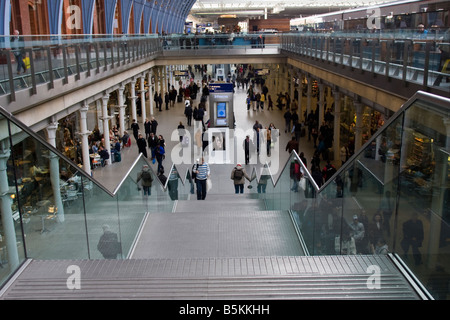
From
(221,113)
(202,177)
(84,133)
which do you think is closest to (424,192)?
(202,177)

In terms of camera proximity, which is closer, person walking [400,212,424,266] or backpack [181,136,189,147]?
person walking [400,212,424,266]

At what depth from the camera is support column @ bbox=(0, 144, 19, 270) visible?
4469 millimetres

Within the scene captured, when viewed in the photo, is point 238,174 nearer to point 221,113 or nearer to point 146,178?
point 146,178

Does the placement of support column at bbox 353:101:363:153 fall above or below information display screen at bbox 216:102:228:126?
above

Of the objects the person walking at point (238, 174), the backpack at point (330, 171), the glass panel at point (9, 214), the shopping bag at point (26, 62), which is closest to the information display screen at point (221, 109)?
the person walking at point (238, 174)

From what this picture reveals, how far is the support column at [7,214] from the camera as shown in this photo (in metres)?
4.47

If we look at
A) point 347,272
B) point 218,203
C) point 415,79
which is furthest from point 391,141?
point 218,203

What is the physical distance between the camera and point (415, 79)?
10.2 meters

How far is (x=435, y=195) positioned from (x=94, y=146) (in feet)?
59.6

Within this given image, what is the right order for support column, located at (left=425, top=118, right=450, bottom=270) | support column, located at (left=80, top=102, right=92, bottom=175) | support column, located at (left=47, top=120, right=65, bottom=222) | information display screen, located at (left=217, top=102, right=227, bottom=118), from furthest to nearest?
information display screen, located at (left=217, top=102, right=227, bottom=118), support column, located at (left=80, top=102, right=92, bottom=175), support column, located at (left=47, top=120, right=65, bottom=222), support column, located at (left=425, top=118, right=450, bottom=270)

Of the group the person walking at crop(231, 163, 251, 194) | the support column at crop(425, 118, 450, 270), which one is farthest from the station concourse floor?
the support column at crop(425, 118, 450, 270)

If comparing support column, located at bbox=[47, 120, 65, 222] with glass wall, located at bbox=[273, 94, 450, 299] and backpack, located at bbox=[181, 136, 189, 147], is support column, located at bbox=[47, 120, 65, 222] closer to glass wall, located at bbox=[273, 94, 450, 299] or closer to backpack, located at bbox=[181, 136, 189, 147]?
glass wall, located at bbox=[273, 94, 450, 299]

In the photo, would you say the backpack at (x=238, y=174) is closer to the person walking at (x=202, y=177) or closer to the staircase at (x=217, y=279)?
the person walking at (x=202, y=177)

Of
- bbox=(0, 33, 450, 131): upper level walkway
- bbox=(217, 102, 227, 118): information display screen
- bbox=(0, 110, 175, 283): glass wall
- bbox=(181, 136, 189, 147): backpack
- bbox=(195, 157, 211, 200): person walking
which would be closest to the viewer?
bbox=(0, 110, 175, 283): glass wall
